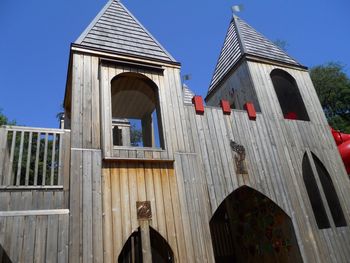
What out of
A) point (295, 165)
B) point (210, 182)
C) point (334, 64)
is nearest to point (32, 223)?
point (210, 182)

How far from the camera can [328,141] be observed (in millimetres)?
8258

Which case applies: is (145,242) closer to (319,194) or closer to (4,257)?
→ (4,257)

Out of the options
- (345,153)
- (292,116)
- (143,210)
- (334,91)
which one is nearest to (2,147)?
(143,210)

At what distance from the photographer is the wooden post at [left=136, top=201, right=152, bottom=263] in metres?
4.51

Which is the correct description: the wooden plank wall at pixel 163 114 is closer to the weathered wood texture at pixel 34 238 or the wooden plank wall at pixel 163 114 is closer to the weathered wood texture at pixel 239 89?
the weathered wood texture at pixel 34 238

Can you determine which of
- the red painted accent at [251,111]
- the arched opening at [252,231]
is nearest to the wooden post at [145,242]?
the arched opening at [252,231]

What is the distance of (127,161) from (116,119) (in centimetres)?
576

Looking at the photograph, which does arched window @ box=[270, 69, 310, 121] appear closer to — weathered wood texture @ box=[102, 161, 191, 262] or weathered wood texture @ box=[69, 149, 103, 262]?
weathered wood texture @ box=[102, 161, 191, 262]

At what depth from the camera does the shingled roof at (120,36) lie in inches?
245

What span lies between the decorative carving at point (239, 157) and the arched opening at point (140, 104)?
1.91m

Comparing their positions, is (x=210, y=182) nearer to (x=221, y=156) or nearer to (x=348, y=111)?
(x=221, y=156)

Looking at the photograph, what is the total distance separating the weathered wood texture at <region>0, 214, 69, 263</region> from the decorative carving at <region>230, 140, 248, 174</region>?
12.9 ft

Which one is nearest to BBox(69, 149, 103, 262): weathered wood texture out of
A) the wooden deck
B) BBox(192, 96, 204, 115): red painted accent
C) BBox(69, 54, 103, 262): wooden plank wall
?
BBox(69, 54, 103, 262): wooden plank wall

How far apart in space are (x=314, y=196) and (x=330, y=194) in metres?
0.75
